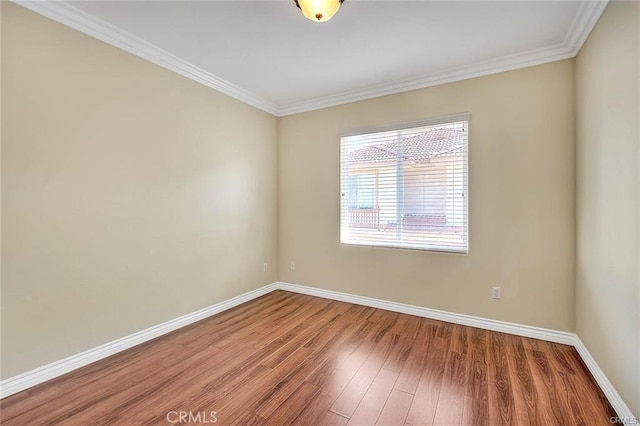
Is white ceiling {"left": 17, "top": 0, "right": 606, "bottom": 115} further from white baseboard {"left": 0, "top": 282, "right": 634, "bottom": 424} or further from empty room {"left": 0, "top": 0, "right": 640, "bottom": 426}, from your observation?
white baseboard {"left": 0, "top": 282, "right": 634, "bottom": 424}

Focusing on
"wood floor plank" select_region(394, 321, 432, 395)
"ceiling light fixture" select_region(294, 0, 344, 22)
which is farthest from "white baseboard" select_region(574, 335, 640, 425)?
"ceiling light fixture" select_region(294, 0, 344, 22)

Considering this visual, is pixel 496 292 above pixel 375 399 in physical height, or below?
above

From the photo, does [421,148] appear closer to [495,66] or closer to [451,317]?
[495,66]

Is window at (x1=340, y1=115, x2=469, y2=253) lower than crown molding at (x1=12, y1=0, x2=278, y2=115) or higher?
lower

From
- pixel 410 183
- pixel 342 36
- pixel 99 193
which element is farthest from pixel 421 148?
pixel 99 193

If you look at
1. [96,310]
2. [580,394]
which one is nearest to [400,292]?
[580,394]

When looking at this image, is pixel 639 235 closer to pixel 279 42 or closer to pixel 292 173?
pixel 279 42

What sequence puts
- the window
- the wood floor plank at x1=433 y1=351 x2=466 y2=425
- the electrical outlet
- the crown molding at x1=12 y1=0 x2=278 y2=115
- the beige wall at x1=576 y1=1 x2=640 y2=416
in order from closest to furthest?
1. the beige wall at x1=576 y1=1 x2=640 y2=416
2. the wood floor plank at x1=433 y1=351 x2=466 y2=425
3. the crown molding at x1=12 y1=0 x2=278 y2=115
4. the electrical outlet
5. the window

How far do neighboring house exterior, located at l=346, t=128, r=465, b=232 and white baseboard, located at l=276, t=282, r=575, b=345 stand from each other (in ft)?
2.99

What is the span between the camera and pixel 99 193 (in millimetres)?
2158

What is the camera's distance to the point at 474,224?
2.78 meters

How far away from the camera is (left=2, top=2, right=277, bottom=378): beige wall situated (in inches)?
70.5

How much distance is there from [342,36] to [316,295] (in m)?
3.04

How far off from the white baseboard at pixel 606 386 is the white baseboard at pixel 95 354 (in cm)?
334
